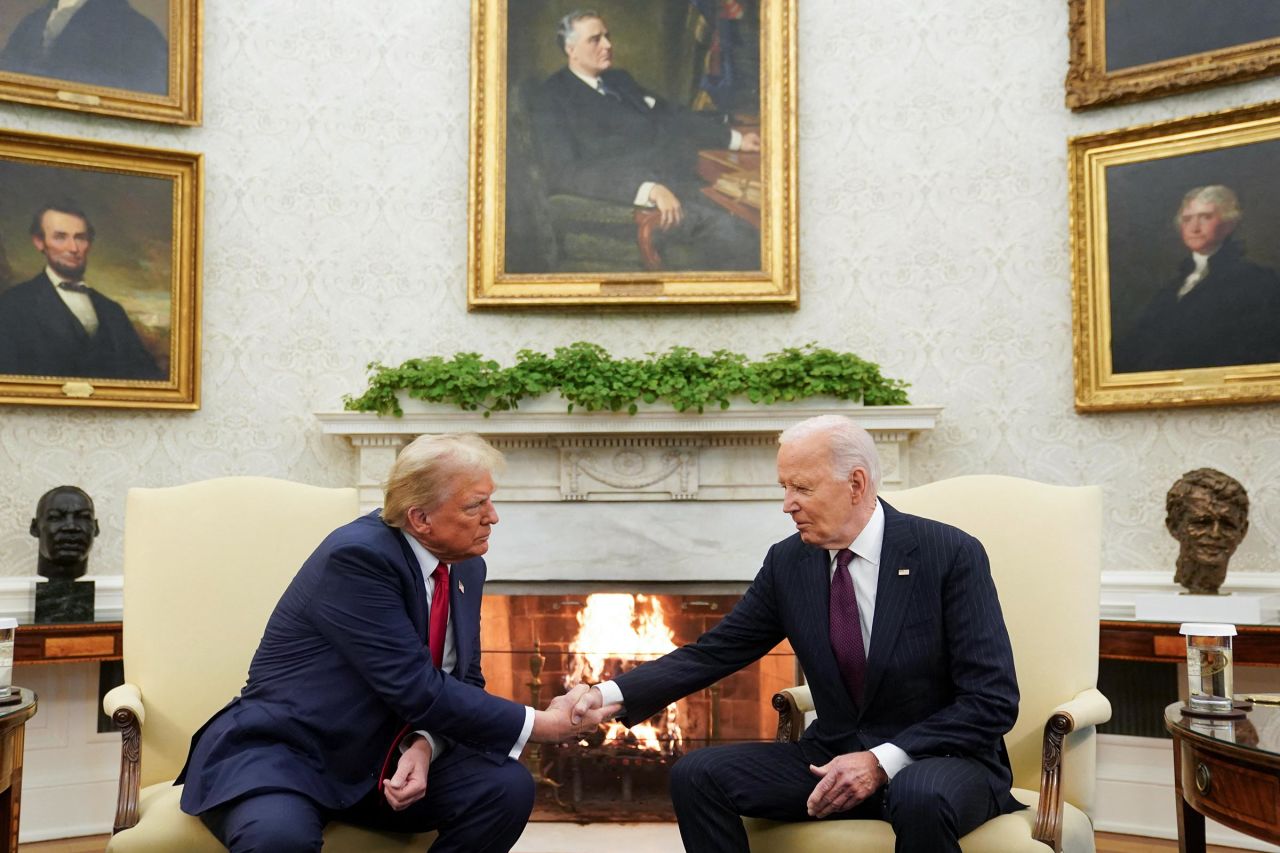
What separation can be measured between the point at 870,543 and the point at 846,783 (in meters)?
0.62

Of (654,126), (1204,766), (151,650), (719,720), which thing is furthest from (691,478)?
(1204,766)

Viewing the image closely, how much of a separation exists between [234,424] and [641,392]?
6.78ft

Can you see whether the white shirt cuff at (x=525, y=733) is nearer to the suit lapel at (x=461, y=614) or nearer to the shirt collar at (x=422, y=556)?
the suit lapel at (x=461, y=614)

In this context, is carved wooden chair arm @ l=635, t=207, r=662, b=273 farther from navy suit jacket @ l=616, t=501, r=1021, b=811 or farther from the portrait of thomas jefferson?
navy suit jacket @ l=616, t=501, r=1021, b=811

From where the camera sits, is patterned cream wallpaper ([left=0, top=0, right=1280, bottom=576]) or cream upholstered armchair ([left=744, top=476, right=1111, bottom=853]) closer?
cream upholstered armchair ([left=744, top=476, right=1111, bottom=853])

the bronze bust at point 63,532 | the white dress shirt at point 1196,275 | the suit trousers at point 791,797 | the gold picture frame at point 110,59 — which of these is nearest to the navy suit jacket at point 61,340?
the bronze bust at point 63,532

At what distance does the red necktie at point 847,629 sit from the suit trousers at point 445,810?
2.83 feet

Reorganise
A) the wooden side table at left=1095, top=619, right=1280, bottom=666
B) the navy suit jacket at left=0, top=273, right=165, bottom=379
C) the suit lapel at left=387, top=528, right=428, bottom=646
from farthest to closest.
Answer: the navy suit jacket at left=0, top=273, right=165, bottom=379 → the wooden side table at left=1095, top=619, right=1280, bottom=666 → the suit lapel at left=387, top=528, right=428, bottom=646

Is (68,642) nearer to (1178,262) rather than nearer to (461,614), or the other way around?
(461,614)

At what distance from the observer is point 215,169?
553 cm

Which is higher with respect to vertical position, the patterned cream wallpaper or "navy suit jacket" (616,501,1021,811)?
the patterned cream wallpaper

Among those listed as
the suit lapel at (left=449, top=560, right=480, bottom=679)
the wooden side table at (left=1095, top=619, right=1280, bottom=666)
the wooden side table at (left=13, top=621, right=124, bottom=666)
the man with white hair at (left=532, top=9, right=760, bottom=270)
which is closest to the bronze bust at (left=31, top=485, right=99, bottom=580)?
the wooden side table at (left=13, top=621, right=124, bottom=666)

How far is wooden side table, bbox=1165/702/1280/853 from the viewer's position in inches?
82.9

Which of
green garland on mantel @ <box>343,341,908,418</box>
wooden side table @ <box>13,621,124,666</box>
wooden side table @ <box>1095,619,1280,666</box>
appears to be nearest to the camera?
wooden side table @ <box>1095,619,1280,666</box>
